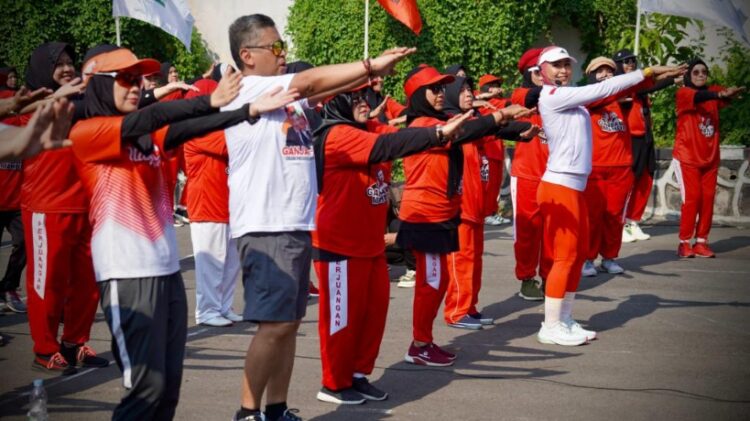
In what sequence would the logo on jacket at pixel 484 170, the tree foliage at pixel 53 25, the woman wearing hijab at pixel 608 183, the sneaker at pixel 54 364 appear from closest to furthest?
the sneaker at pixel 54 364, the logo on jacket at pixel 484 170, the woman wearing hijab at pixel 608 183, the tree foliage at pixel 53 25

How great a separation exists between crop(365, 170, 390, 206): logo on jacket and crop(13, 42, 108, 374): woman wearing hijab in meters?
2.35

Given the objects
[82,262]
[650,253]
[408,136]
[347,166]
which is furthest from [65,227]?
[650,253]

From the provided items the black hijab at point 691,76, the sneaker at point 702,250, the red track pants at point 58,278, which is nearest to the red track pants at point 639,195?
the sneaker at point 702,250

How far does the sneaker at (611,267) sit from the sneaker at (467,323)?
3.15 metres

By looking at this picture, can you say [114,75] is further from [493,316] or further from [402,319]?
[493,316]

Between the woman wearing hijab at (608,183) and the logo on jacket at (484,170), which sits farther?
the woman wearing hijab at (608,183)

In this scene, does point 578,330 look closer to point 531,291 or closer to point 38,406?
point 531,291

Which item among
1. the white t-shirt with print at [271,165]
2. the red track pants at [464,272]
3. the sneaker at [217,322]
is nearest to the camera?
the white t-shirt with print at [271,165]

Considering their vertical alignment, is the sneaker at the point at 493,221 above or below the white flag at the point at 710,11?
below

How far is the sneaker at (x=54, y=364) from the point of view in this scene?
23.2 feet

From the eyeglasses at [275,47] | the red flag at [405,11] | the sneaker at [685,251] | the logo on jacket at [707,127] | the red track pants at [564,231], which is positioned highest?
the red flag at [405,11]

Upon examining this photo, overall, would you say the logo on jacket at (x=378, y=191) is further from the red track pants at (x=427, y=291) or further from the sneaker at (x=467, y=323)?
the sneaker at (x=467, y=323)

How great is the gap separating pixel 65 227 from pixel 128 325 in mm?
2803

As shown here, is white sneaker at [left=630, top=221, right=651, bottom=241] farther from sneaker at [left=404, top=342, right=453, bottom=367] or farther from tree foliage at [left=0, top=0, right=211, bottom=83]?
tree foliage at [left=0, top=0, right=211, bottom=83]
